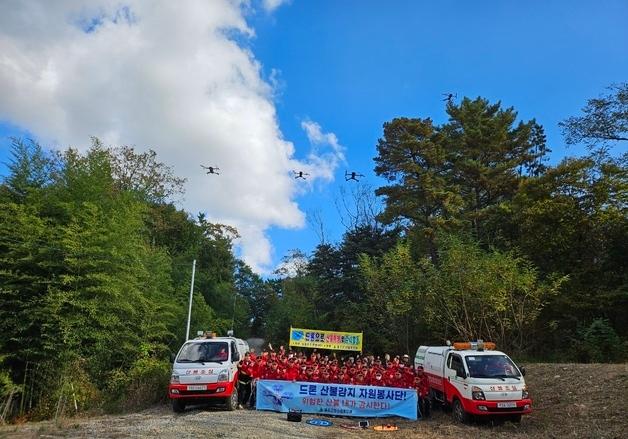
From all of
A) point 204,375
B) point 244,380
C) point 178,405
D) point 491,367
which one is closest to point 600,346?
point 491,367

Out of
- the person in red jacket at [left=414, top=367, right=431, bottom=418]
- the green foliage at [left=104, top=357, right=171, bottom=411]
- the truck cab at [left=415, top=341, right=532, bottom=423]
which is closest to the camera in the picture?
the truck cab at [left=415, top=341, right=532, bottom=423]

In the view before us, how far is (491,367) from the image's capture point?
12.7m

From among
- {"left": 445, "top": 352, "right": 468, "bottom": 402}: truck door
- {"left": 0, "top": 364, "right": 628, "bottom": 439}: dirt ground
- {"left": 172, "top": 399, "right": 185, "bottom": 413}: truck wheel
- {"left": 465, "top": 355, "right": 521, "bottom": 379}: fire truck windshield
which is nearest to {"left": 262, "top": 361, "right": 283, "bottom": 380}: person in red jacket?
{"left": 0, "top": 364, "right": 628, "bottom": 439}: dirt ground

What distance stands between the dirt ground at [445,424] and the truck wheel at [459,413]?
0.20 meters

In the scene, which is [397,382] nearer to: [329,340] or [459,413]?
[459,413]

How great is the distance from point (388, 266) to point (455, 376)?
557 inches

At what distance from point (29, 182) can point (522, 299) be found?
2065 centimetres

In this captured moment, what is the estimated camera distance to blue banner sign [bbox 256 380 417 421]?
1409 centimetres

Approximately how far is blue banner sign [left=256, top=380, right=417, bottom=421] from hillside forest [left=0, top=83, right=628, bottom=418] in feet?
17.2

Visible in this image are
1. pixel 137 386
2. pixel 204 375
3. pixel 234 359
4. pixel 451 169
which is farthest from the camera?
pixel 451 169

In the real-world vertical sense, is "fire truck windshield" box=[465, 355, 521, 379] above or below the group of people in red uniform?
above

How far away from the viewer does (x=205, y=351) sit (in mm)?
14555

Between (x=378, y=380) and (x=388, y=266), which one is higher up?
(x=388, y=266)

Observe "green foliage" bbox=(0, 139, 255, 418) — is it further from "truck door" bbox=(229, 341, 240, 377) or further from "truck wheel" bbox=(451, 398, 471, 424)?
"truck wheel" bbox=(451, 398, 471, 424)
